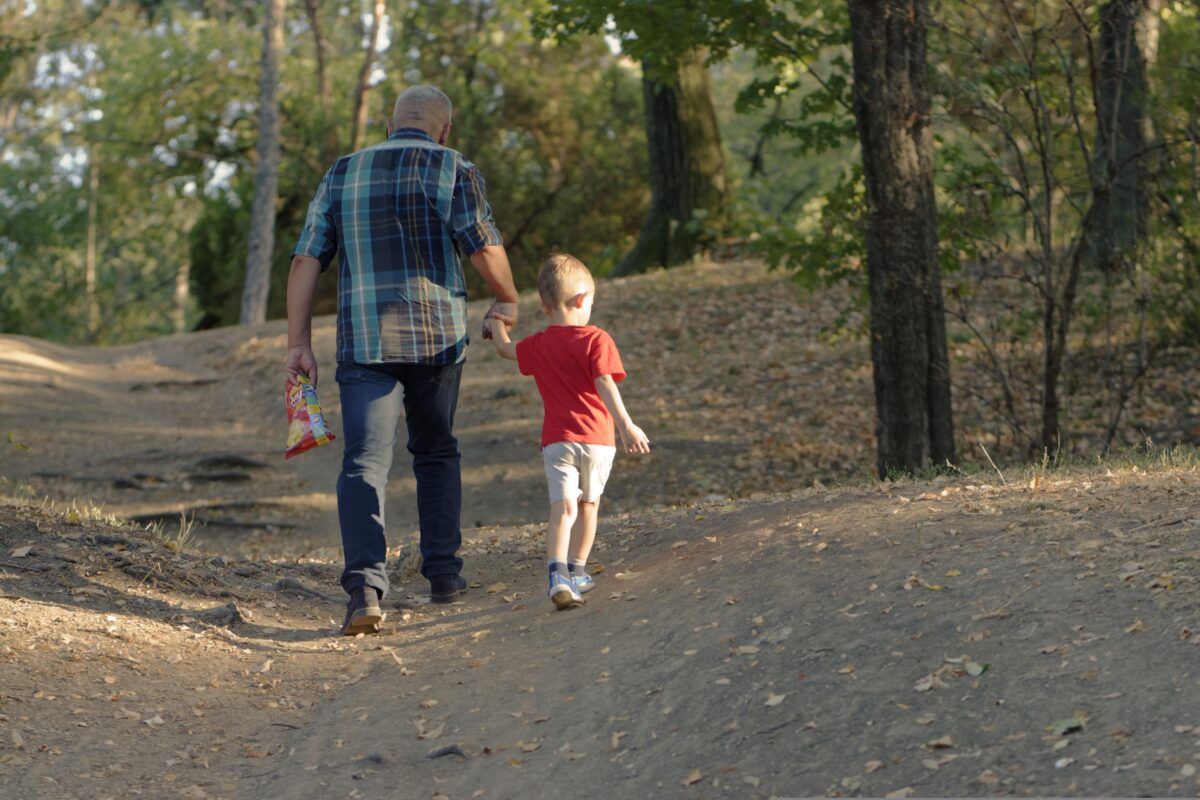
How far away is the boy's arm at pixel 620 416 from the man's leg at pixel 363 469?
917 millimetres

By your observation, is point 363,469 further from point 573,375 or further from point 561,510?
point 573,375

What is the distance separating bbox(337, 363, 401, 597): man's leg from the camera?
5.57 meters

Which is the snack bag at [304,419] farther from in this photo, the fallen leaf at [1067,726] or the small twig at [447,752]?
the fallen leaf at [1067,726]

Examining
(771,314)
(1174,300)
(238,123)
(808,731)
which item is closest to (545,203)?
(771,314)

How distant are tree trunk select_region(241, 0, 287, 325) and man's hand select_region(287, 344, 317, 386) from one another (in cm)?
1882

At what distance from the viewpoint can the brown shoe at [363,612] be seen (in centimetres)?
558

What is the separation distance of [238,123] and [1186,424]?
84.9ft

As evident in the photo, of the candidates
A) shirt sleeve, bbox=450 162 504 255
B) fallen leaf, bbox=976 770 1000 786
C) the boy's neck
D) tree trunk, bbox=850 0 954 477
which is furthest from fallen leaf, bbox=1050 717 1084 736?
tree trunk, bbox=850 0 954 477

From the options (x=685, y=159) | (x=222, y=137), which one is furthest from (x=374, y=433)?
(x=222, y=137)

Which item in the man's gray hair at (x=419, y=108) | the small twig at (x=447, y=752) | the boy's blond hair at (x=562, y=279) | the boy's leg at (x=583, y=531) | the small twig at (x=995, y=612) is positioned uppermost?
the man's gray hair at (x=419, y=108)

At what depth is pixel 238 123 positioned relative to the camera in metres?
32.6

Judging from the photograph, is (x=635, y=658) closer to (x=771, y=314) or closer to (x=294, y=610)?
(x=294, y=610)

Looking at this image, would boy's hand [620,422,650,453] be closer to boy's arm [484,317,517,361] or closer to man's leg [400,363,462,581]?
boy's arm [484,317,517,361]

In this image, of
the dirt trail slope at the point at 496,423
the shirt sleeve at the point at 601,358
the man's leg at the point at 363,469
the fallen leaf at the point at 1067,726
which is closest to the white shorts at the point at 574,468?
the shirt sleeve at the point at 601,358
